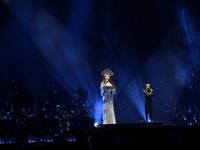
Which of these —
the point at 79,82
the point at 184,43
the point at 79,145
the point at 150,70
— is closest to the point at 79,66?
the point at 79,82

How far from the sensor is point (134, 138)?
8.53 metres

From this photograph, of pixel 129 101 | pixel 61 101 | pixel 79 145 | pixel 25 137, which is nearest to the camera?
pixel 79 145

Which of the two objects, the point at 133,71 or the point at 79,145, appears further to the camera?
the point at 133,71

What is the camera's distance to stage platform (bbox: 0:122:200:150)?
731 cm

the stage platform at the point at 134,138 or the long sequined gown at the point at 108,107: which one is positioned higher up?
the long sequined gown at the point at 108,107

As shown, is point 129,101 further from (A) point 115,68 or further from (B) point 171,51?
(B) point 171,51

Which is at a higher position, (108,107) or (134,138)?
(108,107)

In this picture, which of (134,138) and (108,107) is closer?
(134,138)

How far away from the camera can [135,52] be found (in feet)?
54.3

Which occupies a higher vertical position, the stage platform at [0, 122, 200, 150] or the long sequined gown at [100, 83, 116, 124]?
the long sequined gown at [100, 83, 116, 124]

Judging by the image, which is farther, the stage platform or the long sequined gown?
the long sequined gown

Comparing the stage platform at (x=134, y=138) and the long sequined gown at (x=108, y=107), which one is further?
the long sequined gown at (x=108, y=107)

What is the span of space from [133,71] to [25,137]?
317 inches

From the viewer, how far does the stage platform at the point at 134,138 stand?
7309mm
